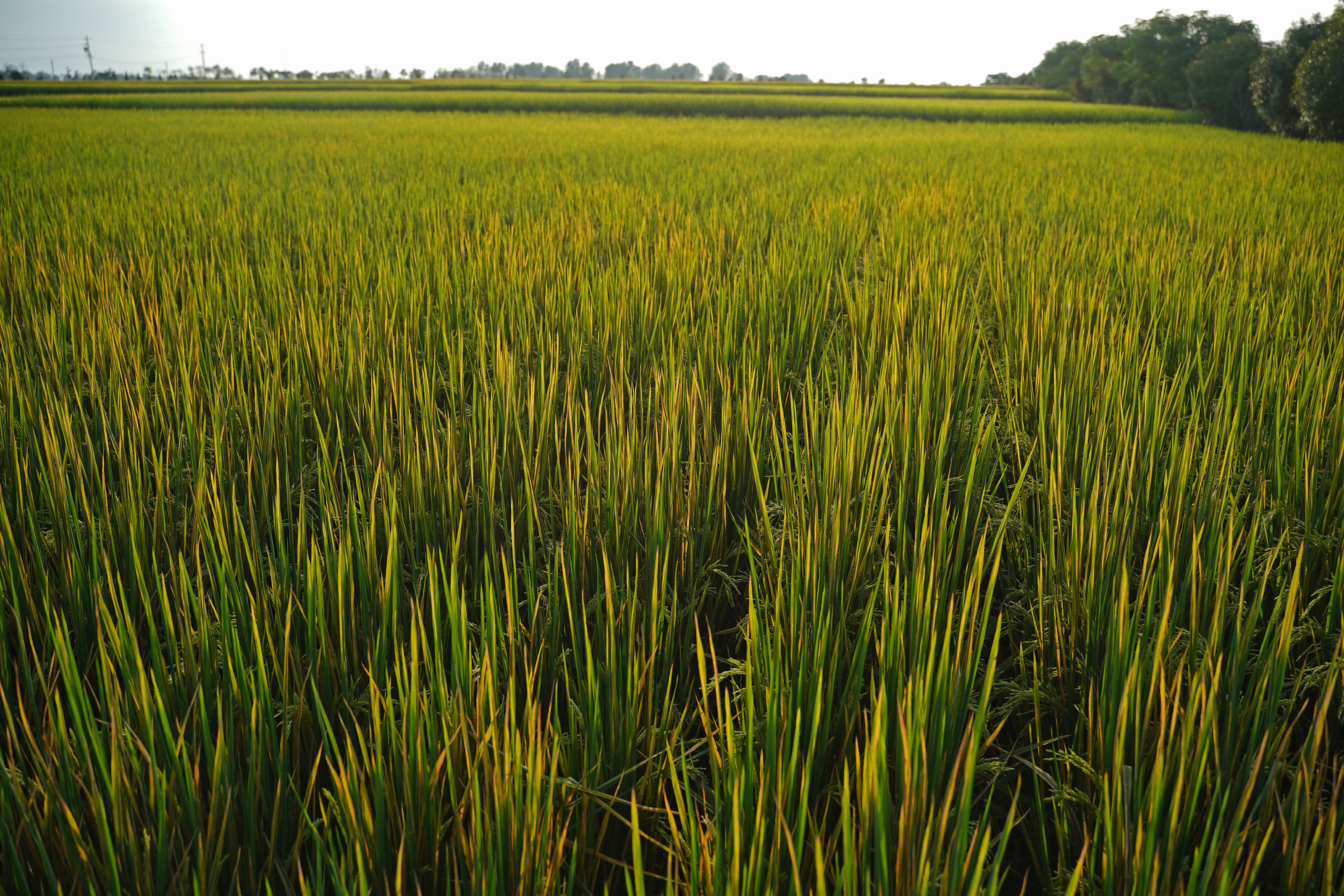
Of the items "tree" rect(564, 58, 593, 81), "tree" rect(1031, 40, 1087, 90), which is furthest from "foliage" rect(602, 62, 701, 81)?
"tree" rect(1031, 40, 1087, 90)

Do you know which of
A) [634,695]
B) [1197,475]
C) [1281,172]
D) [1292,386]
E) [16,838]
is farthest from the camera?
[1281,172]

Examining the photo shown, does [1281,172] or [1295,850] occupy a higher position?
[1281,172]

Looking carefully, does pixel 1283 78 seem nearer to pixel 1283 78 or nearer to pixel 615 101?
pixel 1283 78

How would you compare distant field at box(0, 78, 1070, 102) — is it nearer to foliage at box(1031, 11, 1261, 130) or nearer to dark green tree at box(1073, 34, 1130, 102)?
dark green tree at box(1073, 34, 1130, 102)

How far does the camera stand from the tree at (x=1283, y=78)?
468 inches

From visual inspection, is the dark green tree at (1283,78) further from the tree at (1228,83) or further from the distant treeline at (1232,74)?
the tree at (1228,83)

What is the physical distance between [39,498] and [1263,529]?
1.83 metres

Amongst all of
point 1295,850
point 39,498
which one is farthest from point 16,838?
point 1295,850

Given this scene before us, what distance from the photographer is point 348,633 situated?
80 centimetres

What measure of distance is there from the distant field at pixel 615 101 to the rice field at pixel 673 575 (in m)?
16.5

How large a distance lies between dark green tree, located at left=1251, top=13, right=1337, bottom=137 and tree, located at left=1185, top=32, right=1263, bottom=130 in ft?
3.99

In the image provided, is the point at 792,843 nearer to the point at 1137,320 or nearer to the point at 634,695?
the point at 634,695

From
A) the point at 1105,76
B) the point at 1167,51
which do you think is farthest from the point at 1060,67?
the point at 1167,51

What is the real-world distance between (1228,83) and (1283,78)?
285 centimetres
